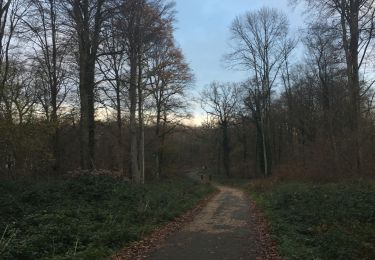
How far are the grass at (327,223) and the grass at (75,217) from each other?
14.1ft

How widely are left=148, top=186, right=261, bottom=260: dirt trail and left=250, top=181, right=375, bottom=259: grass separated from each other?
2.89 feet

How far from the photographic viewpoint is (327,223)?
12391mm

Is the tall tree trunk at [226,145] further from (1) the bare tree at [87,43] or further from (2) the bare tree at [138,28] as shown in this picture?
(1) the bare tree at [87,43]

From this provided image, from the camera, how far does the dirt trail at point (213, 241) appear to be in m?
10.2

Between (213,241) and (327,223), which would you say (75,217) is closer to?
(213,241)

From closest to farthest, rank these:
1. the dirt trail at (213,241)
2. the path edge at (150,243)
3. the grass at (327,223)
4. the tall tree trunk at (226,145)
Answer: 1. the grass at (327,223)
2. the dirt trail at (213,241)
3. the path edge at (150,243)
4. the tall tree trunk at (226,145)

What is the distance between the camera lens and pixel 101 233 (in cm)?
1143

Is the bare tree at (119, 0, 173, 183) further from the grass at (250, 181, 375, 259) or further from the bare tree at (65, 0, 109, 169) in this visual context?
the grass at (250, 181, 375, 259)

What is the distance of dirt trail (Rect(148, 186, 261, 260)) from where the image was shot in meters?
10.2

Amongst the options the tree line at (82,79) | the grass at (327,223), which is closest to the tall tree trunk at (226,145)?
the tree line at (82,79)

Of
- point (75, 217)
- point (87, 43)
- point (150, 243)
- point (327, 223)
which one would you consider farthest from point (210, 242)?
point (87, 43)

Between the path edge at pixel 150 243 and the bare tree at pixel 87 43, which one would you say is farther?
the bare tree at pixel 87 43

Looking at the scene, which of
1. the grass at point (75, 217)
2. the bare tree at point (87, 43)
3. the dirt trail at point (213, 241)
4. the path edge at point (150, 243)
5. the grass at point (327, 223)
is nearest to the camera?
the grass at point (327, 223)

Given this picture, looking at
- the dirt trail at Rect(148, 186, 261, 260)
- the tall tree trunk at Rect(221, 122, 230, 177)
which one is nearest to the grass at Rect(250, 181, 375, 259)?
the dirt trail at Rect(148, 186, 261, 260)
